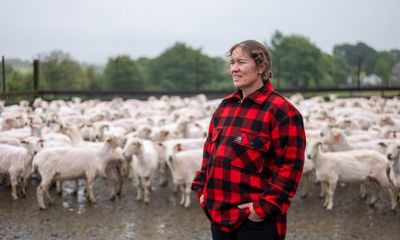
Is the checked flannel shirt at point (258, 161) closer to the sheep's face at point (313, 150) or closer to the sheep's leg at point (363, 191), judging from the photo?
the sheep's face at point (313, 150)

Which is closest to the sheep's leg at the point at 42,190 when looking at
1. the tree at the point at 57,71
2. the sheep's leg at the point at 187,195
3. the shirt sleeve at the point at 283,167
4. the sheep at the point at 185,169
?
the sheep at the point at 185,169

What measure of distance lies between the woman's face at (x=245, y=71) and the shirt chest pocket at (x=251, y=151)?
0.36 m

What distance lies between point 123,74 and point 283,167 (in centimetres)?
4693

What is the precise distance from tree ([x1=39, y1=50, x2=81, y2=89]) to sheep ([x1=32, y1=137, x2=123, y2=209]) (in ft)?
83.8

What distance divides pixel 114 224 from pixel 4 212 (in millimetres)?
2176

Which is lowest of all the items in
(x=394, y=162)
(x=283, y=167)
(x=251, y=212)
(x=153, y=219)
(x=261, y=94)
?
(x=153, y=219)

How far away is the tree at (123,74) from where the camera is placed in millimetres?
48062

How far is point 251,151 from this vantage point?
10.6 ft

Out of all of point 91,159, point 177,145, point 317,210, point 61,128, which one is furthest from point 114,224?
point 61,128

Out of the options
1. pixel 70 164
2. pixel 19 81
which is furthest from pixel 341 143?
pixel 19 81

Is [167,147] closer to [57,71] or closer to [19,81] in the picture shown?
[19,81]

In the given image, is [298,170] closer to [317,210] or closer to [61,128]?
[317,210]

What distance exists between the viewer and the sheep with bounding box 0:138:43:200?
9.75m

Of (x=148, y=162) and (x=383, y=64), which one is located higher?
(x=383, y=64)
